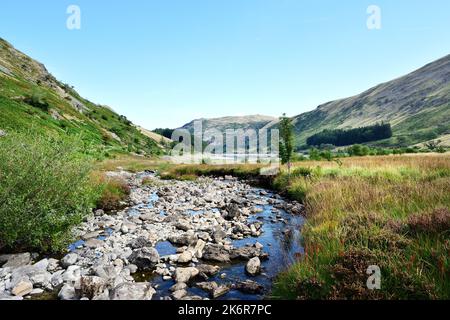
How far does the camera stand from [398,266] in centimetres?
557

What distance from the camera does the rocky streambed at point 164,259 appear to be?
683 cm

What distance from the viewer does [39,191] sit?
341 inches

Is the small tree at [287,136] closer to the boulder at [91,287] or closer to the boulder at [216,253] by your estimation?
the boulder at [216,253]

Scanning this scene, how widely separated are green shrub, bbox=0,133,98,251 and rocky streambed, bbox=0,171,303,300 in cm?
66

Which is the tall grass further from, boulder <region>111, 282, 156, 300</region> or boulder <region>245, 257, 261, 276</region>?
boulder <region>111, 282, 156, 300</region>

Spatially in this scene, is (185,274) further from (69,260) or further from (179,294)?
(69,260)

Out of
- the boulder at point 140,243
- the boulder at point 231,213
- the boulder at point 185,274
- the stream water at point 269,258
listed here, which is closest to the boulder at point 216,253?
the stream water at point 269,258

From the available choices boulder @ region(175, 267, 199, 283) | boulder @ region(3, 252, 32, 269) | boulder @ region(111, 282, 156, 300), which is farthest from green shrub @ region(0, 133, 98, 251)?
boulder @ region(175, 267, 199, 283)

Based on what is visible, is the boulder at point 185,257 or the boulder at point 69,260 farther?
the boulder at point 185,257

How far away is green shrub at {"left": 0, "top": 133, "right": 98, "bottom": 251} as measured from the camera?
7992mm

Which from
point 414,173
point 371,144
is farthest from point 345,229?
point 371,144

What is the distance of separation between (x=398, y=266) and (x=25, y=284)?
27.0ft

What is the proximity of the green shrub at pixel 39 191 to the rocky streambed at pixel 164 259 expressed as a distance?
2.18 feet

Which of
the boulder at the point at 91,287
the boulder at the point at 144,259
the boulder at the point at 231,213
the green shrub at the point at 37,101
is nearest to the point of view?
the boulder at the point at 91,287
